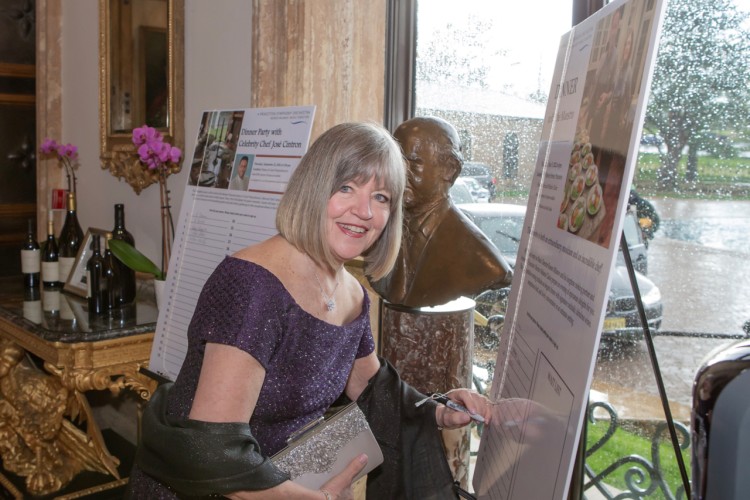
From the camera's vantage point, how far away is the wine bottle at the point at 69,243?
3.59m

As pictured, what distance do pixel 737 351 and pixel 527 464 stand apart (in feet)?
1.48

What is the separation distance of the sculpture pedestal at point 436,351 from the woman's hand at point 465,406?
40cm

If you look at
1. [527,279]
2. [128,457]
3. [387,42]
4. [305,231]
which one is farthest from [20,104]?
[527,279]

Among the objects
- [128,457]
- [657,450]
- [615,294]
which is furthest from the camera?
[128,457]

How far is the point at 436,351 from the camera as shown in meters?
2.10

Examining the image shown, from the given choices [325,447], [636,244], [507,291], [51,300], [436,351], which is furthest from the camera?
[51,300]

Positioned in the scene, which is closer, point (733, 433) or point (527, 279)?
point (733, 433)

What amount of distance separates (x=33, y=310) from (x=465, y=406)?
2208 mm

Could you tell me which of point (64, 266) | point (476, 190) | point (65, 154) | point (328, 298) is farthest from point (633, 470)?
point (65, 154)

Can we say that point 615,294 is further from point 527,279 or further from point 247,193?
point 247,193

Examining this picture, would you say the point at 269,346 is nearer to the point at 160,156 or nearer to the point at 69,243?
the point at 160,156

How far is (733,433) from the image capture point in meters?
0.71

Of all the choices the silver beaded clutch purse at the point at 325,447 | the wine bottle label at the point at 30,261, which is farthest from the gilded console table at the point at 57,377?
the silver beaded clutch purse at the point at 325,447

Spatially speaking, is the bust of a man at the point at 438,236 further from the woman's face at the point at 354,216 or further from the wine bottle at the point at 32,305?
the wine bottle at the point at 32,305
